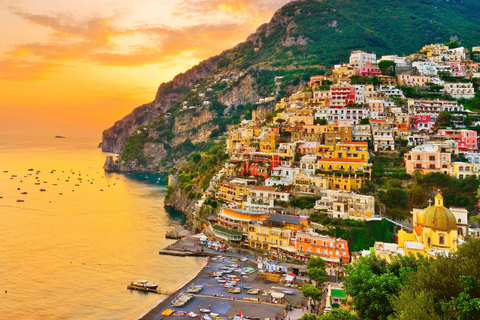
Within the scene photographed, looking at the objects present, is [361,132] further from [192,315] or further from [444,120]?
[192,315]

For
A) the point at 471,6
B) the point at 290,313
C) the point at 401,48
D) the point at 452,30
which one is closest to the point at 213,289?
the point at 290,313

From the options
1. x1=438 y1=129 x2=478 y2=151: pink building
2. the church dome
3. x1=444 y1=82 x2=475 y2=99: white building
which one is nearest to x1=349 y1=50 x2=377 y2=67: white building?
x1=444 y1=82 x2=475 y2=99: white building

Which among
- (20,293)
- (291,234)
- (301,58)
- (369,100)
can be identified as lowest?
(20,293)

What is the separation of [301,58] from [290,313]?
105215mm

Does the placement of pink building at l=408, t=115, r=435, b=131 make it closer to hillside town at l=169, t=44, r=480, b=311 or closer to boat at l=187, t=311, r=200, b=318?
hillside town at l=169, t=44, r=480, b=311

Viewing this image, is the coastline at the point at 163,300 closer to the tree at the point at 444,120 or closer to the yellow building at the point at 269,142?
the yellow building at the point at 269,142

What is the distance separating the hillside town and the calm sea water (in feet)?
31.1

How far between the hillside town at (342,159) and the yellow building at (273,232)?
0.37 feet

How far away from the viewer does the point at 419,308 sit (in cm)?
1377

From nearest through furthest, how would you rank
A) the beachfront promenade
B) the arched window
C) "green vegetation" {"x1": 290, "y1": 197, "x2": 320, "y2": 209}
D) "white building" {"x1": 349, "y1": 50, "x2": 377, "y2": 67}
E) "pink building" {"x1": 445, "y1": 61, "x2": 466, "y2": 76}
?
the arched window < the beachfront promenade < "green vegetation" {"x1": 290, "y1": 197, "x2": 320, "y2": 209} < "pink building" {"x1": 445, "y1": 61, "x2": 466, "y2": 76} < "white building" {"x1": 349, "y1": 50, "x2": 377, "y2": 67}

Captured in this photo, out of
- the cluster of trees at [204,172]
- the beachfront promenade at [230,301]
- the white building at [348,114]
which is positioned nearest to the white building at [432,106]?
the white building at [348,114]

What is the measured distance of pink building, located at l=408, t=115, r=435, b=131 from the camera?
6500 cm

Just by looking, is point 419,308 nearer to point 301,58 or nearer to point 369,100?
point 369,100

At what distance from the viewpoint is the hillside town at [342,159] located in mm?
42906
